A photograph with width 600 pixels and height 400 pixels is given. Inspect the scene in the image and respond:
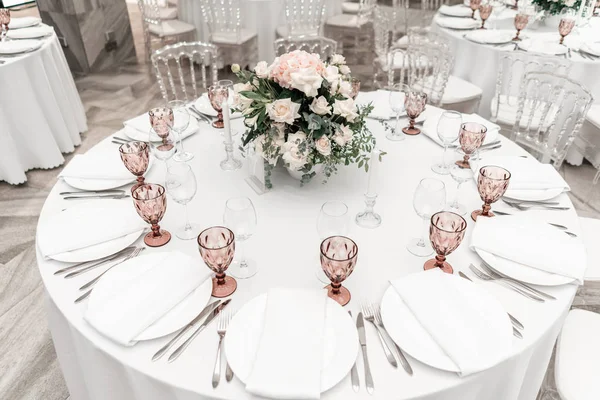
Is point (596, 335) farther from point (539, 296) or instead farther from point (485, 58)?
point (485, 58)

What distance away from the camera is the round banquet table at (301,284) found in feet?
3.24

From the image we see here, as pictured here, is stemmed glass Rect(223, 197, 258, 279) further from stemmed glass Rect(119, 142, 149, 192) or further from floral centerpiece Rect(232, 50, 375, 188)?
stemmed glass Rect(119, 142, 149, 192)

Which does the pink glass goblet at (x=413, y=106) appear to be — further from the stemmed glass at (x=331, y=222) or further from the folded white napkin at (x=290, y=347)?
the folded white napkin at (x=290, y=347)

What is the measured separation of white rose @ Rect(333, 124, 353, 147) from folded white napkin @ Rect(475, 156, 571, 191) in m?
0.57

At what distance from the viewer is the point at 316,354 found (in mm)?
989

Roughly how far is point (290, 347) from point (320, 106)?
2.39 ft

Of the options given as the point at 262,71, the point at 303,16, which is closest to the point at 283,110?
the point at 262,71

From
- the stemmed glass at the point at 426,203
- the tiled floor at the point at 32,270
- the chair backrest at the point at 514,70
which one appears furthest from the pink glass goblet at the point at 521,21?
the stemmed glass at the point at 426,203

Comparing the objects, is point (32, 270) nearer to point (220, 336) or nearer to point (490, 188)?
point (220, 336)

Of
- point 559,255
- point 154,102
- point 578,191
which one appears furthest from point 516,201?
point 154,102

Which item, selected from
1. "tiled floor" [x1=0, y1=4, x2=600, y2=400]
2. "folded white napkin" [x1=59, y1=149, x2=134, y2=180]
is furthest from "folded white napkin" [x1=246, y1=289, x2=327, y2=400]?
"tiled floor" [x1=0, y1=4, x2=600, y2=400]

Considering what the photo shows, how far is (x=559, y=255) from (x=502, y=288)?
217 mm

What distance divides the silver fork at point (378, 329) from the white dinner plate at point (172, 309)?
1.32 ft

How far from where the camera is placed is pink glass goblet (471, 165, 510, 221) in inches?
54.0
